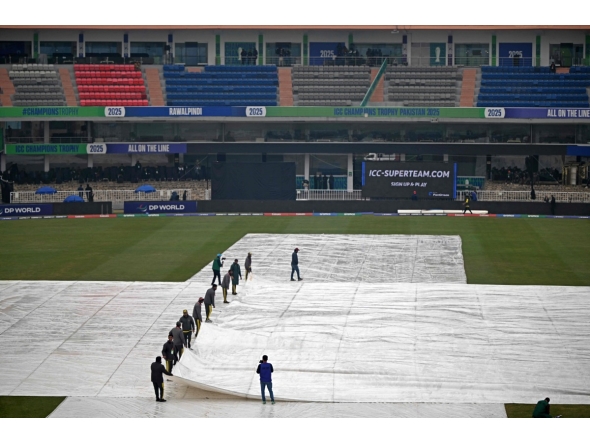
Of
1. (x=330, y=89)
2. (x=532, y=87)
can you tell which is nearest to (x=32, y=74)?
(x=330, y=89)

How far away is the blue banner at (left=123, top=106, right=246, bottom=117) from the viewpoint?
224 feet

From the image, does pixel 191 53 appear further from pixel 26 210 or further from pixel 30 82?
pixel 26 210

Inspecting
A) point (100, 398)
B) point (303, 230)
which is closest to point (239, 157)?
point (303, 230)

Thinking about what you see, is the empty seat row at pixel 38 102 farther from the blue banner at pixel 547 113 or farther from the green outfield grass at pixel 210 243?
the blue banner at pixel 547 113

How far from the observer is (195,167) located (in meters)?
69.9

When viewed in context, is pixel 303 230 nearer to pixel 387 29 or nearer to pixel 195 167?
pixel 195 167

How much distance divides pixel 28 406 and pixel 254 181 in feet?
126

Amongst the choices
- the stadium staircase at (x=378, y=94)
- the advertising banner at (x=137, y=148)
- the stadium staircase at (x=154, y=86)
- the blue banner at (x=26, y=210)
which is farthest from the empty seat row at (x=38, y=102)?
the stadium staircase at (x=378, y=94)

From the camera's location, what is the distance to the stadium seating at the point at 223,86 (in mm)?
71000

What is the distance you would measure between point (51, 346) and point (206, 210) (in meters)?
32.0

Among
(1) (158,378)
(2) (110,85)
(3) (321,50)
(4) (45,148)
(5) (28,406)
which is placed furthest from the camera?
(3) (321,50)

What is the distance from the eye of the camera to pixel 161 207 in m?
59.3

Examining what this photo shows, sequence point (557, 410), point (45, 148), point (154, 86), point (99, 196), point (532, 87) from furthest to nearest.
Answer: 1. point (154, 86)
2. point (532, 87)
3. point (45, 148)
4. point (99, 196)
5. point (557, 410)

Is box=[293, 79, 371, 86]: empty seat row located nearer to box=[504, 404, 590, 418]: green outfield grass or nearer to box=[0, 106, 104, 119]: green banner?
box=[0, 106, 104, 119]: green banner
